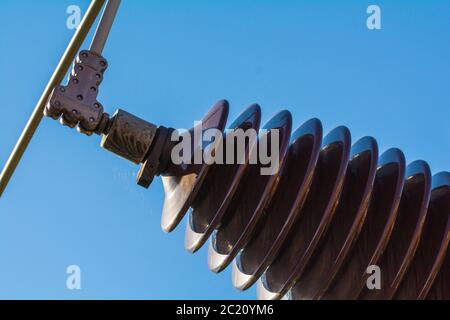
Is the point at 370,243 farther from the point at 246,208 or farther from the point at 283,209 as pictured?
the point at 246,208

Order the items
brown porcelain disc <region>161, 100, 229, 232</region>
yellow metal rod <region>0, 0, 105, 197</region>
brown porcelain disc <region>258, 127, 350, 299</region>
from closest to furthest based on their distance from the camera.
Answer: brown porcelain disc <region>258, 127, 350, 299</region>
brown porcelain disc <region>161, 100, 229, 232</region>
yellow metal rod <region>0, 0, 105, 197</region>

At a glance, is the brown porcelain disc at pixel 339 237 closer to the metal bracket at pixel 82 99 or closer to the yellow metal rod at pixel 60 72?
the metal bracket at pixel 82 99

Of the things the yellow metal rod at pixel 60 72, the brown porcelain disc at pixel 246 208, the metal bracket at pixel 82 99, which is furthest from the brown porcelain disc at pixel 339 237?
the yellow metal rod at pixel 60 72

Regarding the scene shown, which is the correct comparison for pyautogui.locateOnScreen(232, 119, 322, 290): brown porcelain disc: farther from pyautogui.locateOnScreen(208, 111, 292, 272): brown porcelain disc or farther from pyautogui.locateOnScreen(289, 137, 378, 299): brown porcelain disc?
pyautogui.locateOnScreen(289, 137, 378, 299): brown porcelain disc

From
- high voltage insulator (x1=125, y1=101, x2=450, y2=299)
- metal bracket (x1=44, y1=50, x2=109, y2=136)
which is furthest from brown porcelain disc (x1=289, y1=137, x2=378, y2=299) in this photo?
metal bracket (x1=44, y1=50, x2=109, y2=136)

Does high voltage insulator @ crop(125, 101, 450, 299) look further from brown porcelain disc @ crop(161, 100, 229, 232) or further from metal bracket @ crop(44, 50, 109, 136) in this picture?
metal bracket @ crop(44, 50, 109, 136)

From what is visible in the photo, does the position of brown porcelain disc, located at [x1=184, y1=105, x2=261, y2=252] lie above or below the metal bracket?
below

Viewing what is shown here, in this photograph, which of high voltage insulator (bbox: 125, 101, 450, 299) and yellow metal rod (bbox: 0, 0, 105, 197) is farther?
yellow metal rod (bbox: 0, 0, 105, 197)

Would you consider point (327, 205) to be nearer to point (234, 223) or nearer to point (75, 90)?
point (234, 223)

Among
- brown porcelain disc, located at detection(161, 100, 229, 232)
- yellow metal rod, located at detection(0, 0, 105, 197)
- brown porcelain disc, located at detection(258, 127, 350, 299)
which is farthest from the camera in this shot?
yellow metal rod, located at detection(0, 0, 105, 197)

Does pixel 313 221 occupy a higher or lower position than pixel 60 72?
lower

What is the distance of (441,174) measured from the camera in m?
7.45

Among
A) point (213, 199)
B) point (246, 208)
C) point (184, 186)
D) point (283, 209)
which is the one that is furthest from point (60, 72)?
point (283, 209)
